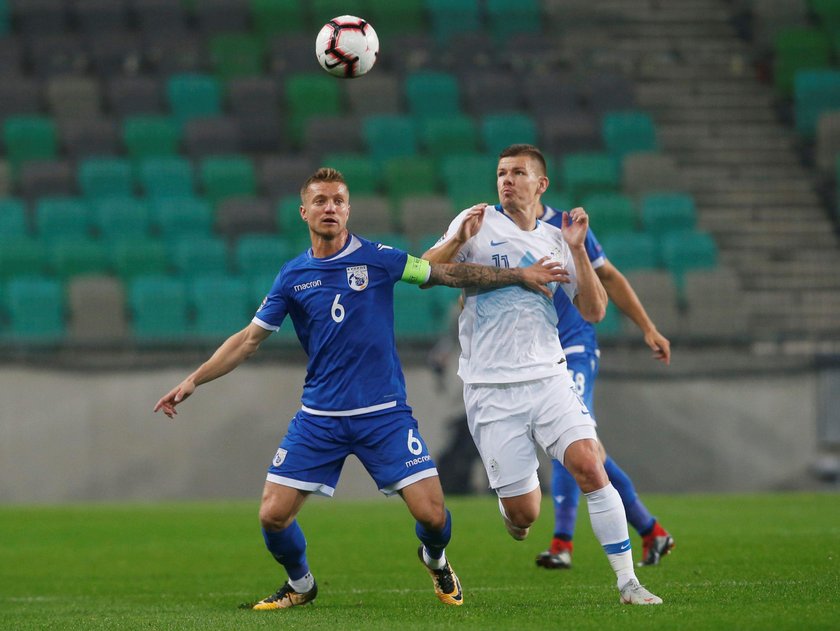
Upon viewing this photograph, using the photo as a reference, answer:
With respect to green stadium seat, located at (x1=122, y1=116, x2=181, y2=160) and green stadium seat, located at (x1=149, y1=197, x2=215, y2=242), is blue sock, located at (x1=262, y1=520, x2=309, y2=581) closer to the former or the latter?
green stadium seat, located at (x1=149, y1=197, x2=215, y2=242)

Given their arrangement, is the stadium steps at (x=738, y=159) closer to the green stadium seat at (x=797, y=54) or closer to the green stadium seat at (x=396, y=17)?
the green stadium seat at (x=797, y=54)

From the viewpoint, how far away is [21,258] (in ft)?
60.1

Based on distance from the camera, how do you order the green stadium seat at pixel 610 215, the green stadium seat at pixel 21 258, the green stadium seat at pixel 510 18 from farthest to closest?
the green stadium seat at pixel 510 18, the green stadium seat at pixel 610 215, the green stadium seat at pixel 21 258

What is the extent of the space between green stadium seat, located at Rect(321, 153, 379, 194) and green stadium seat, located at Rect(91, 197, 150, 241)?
9.85 feet

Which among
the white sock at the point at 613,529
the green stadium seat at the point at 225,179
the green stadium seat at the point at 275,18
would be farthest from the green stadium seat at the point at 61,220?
the white sock at the point at 613,529

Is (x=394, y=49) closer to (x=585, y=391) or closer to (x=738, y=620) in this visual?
(x=585, y=391)

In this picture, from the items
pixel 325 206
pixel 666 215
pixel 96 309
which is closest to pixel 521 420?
pixel 325 206

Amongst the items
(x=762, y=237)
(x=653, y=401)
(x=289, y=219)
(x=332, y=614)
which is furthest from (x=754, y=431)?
(x=332, y=614)

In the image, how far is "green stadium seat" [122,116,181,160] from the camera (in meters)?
21.5

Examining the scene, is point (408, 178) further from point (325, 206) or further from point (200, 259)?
point (325, 206)

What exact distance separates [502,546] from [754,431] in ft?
21.3

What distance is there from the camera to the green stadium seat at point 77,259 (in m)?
18.3

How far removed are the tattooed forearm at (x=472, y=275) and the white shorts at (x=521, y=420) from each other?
59 centimetres

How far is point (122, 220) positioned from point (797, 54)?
40.5 feet
